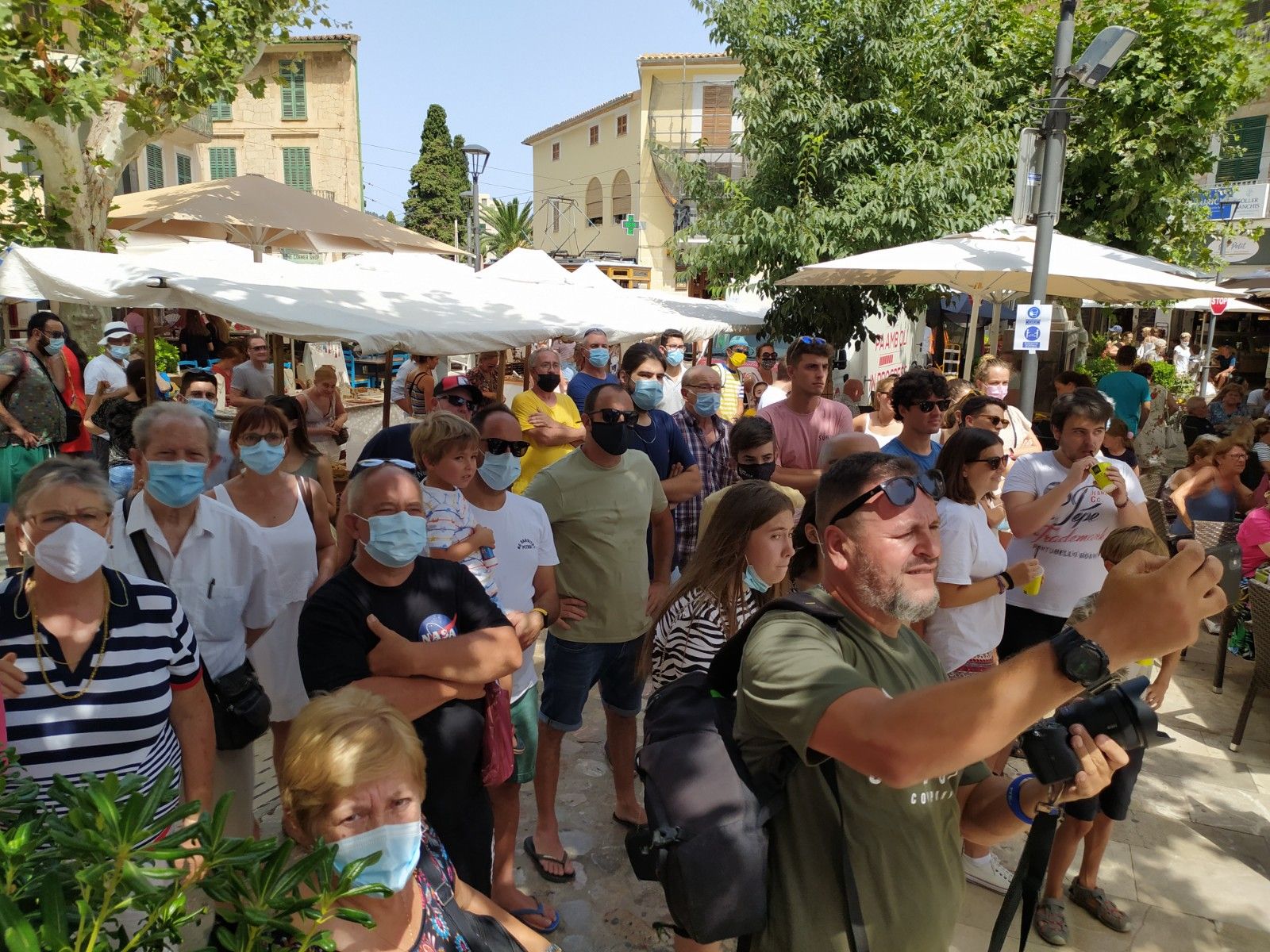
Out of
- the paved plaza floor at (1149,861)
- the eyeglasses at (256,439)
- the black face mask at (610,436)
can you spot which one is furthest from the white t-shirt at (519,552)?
the eyeglasses at (256,439)

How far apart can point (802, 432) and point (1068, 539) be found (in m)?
1.70

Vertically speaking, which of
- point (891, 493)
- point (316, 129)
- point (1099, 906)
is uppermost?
point (316, 129)

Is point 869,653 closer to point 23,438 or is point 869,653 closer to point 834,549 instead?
point 834,549

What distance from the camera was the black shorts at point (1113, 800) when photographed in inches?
102

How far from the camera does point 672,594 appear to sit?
3.29m

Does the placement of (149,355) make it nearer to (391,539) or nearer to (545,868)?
(391,539)

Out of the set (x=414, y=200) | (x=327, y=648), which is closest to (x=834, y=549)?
(x=327, y=648)

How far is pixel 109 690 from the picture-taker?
7.32 ft

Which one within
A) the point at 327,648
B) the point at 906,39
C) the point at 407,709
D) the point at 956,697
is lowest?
the point at 407,709

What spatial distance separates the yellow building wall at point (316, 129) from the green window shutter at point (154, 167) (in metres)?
8.00

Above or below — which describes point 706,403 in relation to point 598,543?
above

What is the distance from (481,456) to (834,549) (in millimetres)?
1917

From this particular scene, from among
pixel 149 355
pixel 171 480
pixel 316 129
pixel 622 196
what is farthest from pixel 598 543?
pixel 622 196

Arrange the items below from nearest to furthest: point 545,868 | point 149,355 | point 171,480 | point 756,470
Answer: point 171,480 → point 545,868 → point 756,470 → point 149,355
